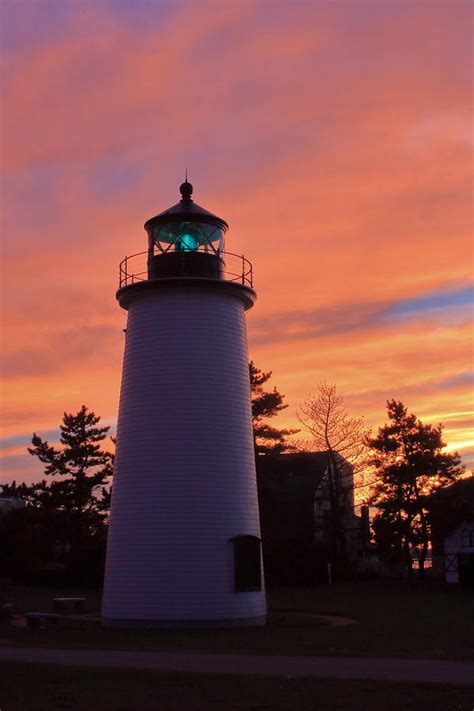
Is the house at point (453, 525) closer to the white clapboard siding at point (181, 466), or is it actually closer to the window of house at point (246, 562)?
the window of house at point (246, 562)

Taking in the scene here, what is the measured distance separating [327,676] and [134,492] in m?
11.0

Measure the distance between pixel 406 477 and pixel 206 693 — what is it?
34.1 m

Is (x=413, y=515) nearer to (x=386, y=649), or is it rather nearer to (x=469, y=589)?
(x=469, y=589)

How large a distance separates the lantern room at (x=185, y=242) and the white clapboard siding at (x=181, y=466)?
606 millimetres

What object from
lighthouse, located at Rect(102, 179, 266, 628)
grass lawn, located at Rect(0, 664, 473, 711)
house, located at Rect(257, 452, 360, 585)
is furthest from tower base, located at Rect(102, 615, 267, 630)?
house, located at Rect(257, 452, 360, 585)

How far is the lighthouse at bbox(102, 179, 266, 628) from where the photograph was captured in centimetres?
2266

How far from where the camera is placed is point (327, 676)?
43.1 feet

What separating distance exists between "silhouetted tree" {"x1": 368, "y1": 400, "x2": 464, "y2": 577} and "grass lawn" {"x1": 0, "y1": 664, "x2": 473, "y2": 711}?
107ft

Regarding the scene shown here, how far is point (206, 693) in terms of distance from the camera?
11.9m

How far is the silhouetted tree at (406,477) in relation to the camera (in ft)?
146

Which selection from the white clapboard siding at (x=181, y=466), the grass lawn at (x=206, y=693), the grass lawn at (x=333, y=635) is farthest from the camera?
the white clapboard siding at (x=181, y=466)

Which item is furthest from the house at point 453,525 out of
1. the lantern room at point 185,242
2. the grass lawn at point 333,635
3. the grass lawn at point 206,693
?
the grass lawn at point 206,693

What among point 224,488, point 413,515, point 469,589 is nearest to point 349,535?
point 413,515

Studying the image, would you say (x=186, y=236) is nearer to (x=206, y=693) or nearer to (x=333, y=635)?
(x=333, y=635)
